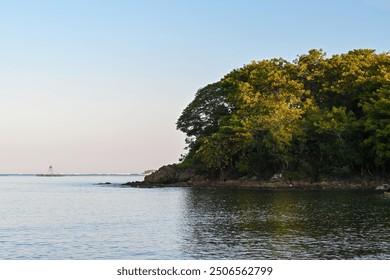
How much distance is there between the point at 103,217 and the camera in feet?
144

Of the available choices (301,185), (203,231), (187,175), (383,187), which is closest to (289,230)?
(203,231)

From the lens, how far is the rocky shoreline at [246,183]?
79.1 m

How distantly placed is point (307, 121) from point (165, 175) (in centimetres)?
3380

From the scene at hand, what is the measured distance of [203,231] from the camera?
34.3 metres

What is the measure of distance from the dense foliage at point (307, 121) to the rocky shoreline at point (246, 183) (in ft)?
5.55

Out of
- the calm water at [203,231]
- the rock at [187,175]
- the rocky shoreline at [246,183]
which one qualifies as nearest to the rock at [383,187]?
the rocky shoreline at [246,183]

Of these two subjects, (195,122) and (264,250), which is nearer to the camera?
(264,250)

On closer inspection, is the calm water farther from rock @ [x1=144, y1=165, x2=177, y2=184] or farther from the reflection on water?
rock @ [x1=144, y1=165, x2=177, y2=184]

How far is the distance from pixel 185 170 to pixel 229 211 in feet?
181

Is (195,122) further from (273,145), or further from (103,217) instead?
(103,217)

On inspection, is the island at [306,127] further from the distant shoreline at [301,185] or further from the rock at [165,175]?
the rock at [165,175]
